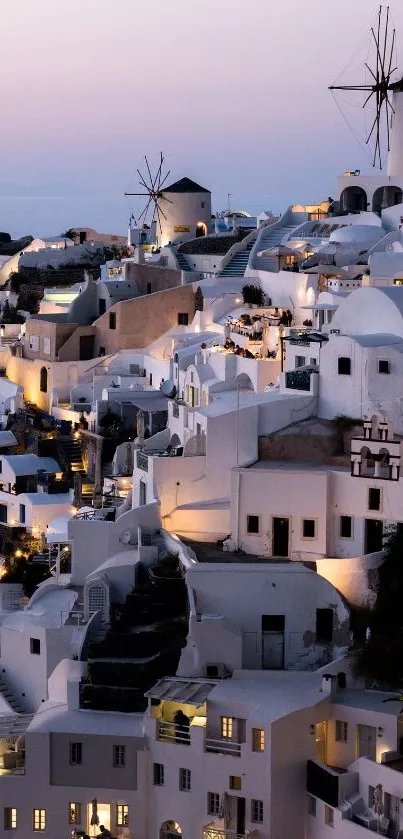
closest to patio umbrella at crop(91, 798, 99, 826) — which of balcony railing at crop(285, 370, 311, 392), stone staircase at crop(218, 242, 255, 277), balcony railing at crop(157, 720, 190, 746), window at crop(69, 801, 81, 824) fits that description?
window at crop(69, 801, 81, 824)

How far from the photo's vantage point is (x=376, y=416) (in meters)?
30.8

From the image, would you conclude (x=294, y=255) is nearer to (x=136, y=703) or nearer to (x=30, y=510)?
(x=30, y=510)

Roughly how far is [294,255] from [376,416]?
13729mm

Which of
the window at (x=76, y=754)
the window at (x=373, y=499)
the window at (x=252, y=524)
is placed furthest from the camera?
the window at (x=252, y=524)

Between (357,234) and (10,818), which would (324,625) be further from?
(357,234)

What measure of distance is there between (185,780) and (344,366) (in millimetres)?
6974

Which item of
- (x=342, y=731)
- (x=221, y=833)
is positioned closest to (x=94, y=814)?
(x=221, y=833)

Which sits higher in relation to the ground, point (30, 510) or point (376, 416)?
point (376, 416)

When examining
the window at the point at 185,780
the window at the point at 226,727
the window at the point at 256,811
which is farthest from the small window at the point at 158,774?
the window at the point at 256,811


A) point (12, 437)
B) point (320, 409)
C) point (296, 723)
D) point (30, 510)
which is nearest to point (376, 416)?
point (320, 409)

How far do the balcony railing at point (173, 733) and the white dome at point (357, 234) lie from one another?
18.2m

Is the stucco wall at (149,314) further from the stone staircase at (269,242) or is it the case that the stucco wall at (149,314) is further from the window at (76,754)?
the window at (76,754)

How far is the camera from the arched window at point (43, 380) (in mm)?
43875

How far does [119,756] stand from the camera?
92.2 ft
